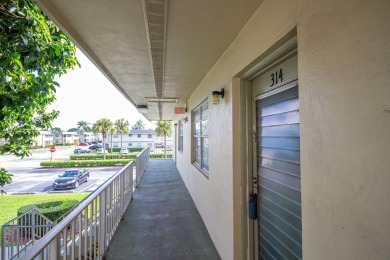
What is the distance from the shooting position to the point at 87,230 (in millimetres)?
2121

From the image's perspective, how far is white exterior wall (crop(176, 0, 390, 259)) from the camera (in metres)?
0.67

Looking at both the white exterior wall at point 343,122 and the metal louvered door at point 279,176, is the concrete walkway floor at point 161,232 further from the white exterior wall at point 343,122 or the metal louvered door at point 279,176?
the white exterior wall at point 343,122

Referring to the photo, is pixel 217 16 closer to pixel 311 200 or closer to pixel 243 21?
pixel 243 21

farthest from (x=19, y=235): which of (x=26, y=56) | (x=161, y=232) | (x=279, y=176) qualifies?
(x=279, y=176)

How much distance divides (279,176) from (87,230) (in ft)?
6.59

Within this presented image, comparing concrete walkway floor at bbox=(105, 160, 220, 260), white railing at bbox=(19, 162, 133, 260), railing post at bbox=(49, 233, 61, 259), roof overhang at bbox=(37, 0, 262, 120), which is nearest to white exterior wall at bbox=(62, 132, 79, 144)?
concrete walkway floor at bbox=(105, 160, 220, 260)

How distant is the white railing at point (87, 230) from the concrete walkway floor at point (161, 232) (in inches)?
8.7

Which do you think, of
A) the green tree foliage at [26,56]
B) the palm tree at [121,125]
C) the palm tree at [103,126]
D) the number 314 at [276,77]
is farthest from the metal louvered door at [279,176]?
the palm tree at [121,125]

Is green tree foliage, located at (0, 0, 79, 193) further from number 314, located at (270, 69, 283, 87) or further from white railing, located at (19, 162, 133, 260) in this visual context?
number 314, located at (270, 69, 283, 87)

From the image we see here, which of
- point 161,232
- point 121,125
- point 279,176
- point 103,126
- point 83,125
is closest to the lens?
point 279,176

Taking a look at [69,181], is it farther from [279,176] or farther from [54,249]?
[279,176]

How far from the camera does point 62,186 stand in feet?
46.4

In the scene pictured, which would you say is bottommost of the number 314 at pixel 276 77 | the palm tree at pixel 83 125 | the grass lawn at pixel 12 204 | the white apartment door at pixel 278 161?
the grass lawn at pixel 12 204

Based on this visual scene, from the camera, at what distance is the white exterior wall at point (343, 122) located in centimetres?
67
